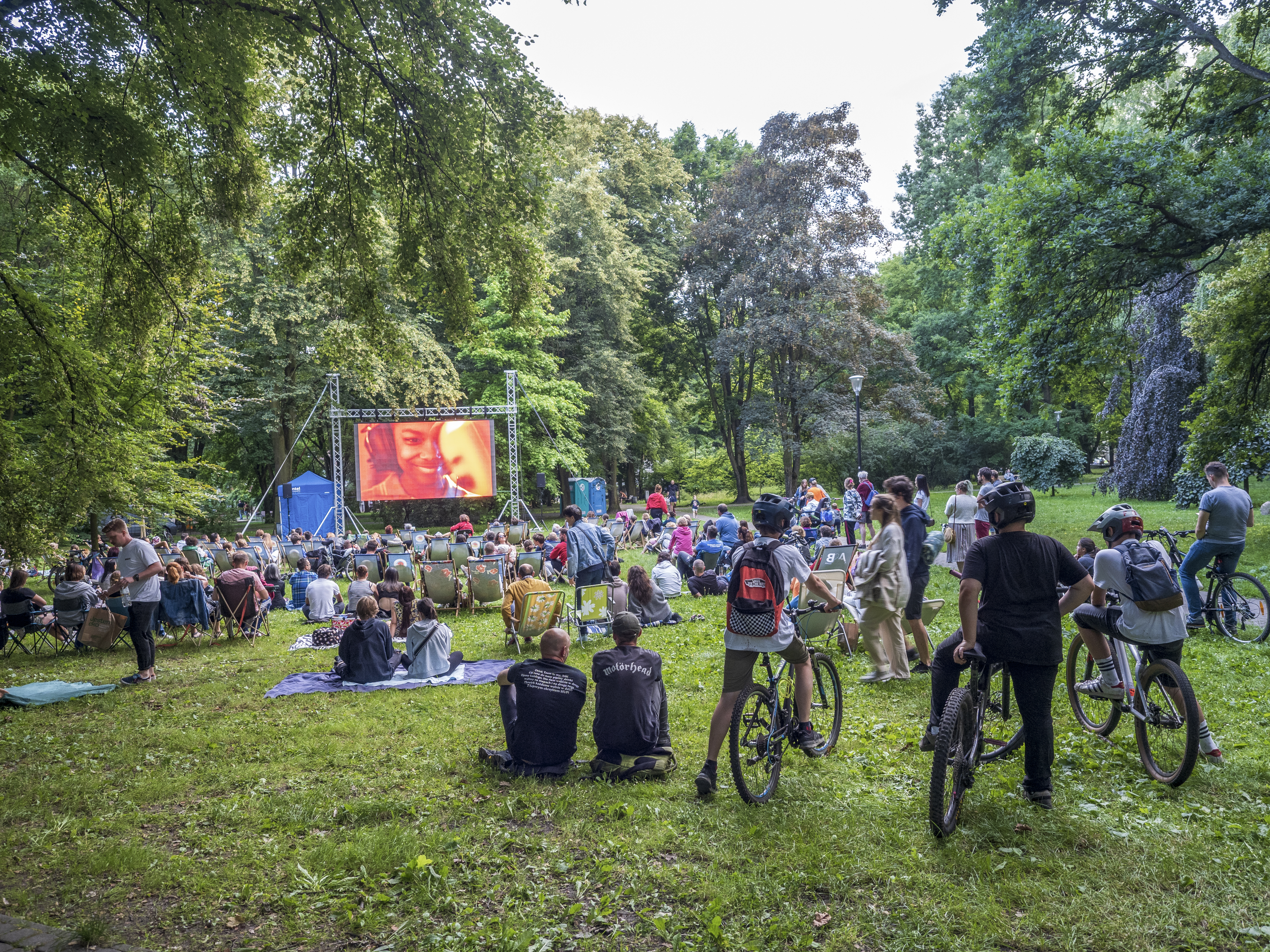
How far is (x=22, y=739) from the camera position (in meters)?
6.18

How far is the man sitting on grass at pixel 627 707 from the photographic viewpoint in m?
4.93

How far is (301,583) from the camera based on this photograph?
13.1 meters

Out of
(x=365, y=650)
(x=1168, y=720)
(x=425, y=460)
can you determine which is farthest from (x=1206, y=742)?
(x=425, y=460)

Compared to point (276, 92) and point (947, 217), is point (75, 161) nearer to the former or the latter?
point (276, 92)

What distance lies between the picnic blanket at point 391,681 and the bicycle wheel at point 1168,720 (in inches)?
204

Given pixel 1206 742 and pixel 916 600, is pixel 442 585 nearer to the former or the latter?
pixel 916 600

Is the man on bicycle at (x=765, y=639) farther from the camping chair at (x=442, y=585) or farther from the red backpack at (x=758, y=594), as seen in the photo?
the camping chair at (x=442, y=585)

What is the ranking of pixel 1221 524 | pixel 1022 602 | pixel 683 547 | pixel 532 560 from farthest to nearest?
pixel 683 547 → pixel 532 560 → pixel 1221 524 → pixel 1022 602

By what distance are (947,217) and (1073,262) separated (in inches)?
229

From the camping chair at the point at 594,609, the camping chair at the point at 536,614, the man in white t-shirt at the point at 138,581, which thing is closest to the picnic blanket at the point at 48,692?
the man in white t-shirt at the point at 138,581

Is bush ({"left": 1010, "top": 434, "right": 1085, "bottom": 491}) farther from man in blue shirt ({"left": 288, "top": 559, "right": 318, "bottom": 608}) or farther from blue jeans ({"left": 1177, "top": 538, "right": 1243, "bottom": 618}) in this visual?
man in blue shirt ({"left": 288, "top": 559, "right": 318, "bottom": 608})

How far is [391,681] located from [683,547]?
7316 millimetres

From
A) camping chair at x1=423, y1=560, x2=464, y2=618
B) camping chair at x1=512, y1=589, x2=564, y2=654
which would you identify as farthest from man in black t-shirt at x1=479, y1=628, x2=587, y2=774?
camping chair at x1=423, y1=560, x2=464, y2=618

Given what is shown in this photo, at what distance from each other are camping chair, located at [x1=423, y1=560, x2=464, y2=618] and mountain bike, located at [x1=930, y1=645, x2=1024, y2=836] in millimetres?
8718
